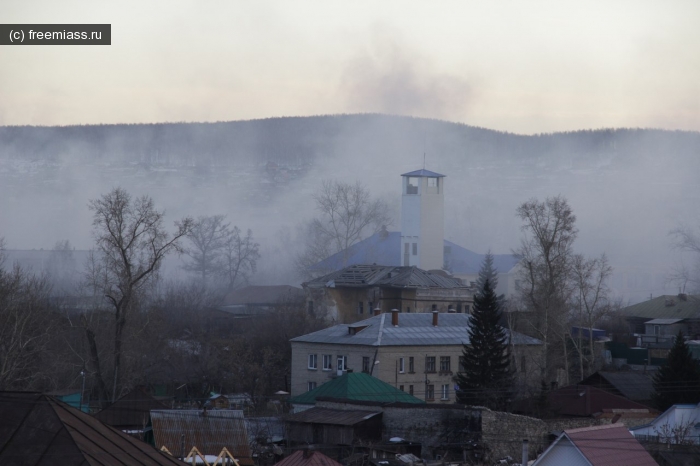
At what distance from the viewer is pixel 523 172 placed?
15250cm

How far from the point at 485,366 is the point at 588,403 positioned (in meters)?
4.61

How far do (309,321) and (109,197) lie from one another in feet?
56.2

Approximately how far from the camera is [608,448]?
22.1m

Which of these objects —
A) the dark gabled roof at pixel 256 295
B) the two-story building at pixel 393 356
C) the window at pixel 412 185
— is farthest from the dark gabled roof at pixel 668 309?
the dark gabled roof at pixel 256 295

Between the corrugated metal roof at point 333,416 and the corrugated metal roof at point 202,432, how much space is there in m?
3.96

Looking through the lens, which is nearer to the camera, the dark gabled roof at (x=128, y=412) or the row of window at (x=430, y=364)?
the dark gabled roof at (x=128, y=412)

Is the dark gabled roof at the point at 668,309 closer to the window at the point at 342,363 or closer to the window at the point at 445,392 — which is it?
the window at the point at 445,392

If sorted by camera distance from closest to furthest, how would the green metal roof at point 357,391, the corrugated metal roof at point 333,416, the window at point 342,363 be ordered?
the corrugated metal roof at point 333,416
the green metal roof at point 357,391
the window at point 342,363

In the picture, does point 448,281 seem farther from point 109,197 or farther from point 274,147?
point 274,147

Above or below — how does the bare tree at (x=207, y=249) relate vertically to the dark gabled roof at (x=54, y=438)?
above

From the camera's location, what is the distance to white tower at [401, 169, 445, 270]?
231 feet

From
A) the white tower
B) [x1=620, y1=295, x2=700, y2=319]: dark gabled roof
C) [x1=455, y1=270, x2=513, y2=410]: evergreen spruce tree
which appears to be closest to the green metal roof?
[x1=455, y1=270, x2=513, y2=410]: evergreen spruce tree

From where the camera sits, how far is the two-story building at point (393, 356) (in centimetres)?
4094

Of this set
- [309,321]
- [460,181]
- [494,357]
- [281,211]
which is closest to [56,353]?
[309,321]
